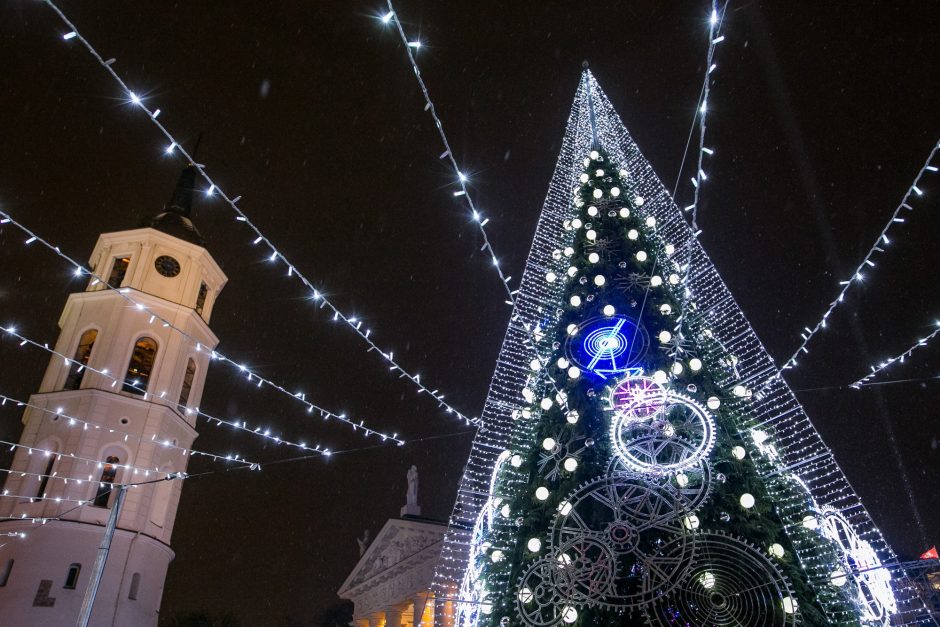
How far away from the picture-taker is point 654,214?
1031cm

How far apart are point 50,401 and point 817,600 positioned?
24.0 m

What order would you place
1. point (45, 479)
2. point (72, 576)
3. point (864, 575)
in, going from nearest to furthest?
point (864, 575), point (72, 576), point (45, 479)

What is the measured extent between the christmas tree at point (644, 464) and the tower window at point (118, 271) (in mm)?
20829

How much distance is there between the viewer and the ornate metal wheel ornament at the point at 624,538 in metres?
7.18

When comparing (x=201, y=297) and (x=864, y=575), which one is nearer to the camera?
(x=864, y=575)

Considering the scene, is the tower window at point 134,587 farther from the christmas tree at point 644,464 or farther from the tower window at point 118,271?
the christmas tree at point 644,464

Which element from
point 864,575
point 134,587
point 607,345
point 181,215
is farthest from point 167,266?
point 864,575

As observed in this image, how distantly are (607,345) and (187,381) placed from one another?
21.5 m

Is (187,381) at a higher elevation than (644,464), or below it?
higher

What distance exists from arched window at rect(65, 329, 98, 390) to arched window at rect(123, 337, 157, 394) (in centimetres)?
149

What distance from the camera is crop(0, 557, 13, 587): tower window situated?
A: 19250 mm

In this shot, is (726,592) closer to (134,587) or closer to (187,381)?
(134,587)

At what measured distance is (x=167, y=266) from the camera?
25.9 meters

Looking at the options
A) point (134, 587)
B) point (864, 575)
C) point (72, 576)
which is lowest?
point (864, 575)
